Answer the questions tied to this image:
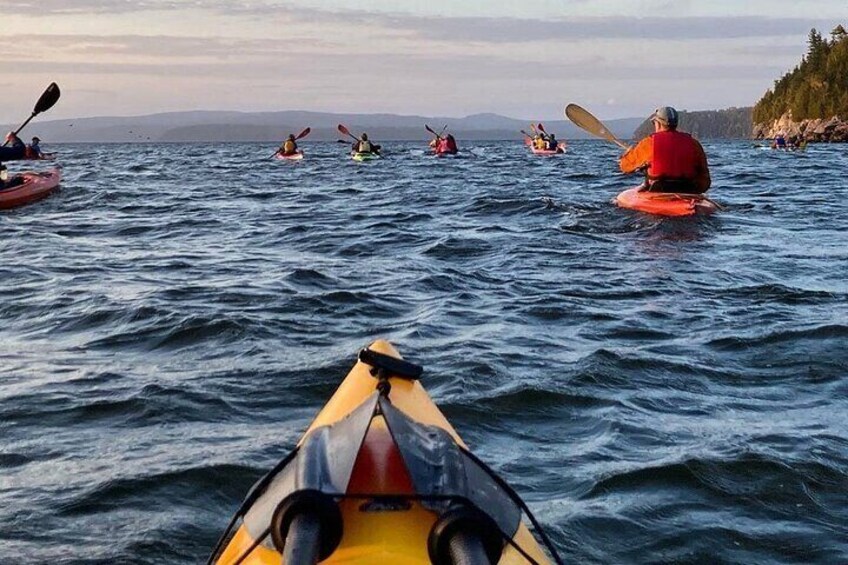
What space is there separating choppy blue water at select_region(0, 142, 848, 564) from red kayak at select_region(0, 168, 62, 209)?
4461 mm

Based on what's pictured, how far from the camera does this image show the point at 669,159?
14.6 meters

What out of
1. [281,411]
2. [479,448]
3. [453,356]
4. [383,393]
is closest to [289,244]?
[453,356]

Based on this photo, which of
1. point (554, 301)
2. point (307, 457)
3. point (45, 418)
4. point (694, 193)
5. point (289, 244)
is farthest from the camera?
point (694, 193)

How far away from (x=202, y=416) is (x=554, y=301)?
163 inches

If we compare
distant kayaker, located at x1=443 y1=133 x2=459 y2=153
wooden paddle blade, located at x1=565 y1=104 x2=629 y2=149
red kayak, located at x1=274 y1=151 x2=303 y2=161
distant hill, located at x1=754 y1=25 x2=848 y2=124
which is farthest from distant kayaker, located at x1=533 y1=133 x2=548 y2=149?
distant hill, located at x1=754 y1=25 x2=848 y2=124

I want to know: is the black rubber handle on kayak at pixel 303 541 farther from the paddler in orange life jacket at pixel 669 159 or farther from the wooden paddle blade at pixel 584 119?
the wooden paddle blade at pixel 584 119

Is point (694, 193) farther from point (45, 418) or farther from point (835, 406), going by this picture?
point (45, 418)

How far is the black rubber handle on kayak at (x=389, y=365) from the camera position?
3.82 metres

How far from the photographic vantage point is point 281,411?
6086 millimetres

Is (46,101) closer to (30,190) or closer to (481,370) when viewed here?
(30,190)

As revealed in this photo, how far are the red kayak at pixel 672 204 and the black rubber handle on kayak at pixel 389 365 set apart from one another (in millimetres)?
10901

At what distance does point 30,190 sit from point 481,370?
15774mm

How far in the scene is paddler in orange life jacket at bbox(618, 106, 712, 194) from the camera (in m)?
14.4

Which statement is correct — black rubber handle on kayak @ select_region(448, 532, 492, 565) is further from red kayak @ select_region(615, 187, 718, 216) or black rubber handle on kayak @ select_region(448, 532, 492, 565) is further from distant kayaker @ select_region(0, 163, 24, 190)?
distant kayaker @ select_region(0, 163, 24, 190)
